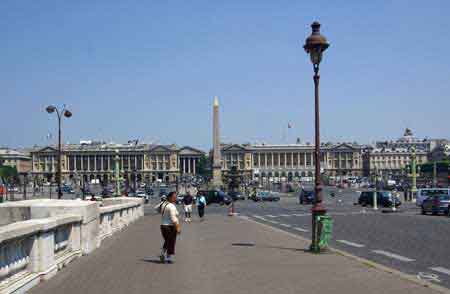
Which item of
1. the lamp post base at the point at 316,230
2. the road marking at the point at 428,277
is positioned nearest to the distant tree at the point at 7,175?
the lamp post base at the point at 316,230

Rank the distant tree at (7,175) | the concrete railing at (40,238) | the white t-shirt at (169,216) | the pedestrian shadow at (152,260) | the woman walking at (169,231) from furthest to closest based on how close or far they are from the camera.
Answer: the distant tree at (7,175), the pedestrian shadow at (152,260), the white t-shirt at (169,216), the woman walking at (169,231), the concrete railing at (40,238)

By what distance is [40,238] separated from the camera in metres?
11.0

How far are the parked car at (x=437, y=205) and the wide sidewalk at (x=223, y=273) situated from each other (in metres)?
24.4

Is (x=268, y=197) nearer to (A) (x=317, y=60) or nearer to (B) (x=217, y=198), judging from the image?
(B) (x=217, y=198)

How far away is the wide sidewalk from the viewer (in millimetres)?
10898

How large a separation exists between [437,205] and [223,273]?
31.1 metres

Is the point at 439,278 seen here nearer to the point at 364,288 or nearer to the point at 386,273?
the point at 386,273

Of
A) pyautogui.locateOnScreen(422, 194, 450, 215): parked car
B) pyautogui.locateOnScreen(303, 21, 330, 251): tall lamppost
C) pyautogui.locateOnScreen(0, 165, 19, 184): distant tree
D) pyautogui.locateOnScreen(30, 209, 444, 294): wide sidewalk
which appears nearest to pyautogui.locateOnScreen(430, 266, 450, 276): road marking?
pyautogui.locateOnScreen(30, 209, 444, 294): wide sidewalk

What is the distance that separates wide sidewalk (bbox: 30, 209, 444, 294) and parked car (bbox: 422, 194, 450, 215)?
962 inches

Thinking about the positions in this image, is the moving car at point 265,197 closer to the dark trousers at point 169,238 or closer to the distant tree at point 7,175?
the distant tree at point 7,175

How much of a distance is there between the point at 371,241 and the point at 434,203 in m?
21.7

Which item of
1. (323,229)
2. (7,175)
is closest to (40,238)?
(323,229)

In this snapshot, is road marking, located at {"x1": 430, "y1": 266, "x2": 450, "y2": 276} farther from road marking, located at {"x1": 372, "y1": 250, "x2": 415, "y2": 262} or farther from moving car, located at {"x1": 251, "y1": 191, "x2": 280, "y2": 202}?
moving car, located at {"x1": 251, "y1": 191, "x2": 280, "y2": 202}

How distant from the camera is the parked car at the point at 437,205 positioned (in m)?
41.0
